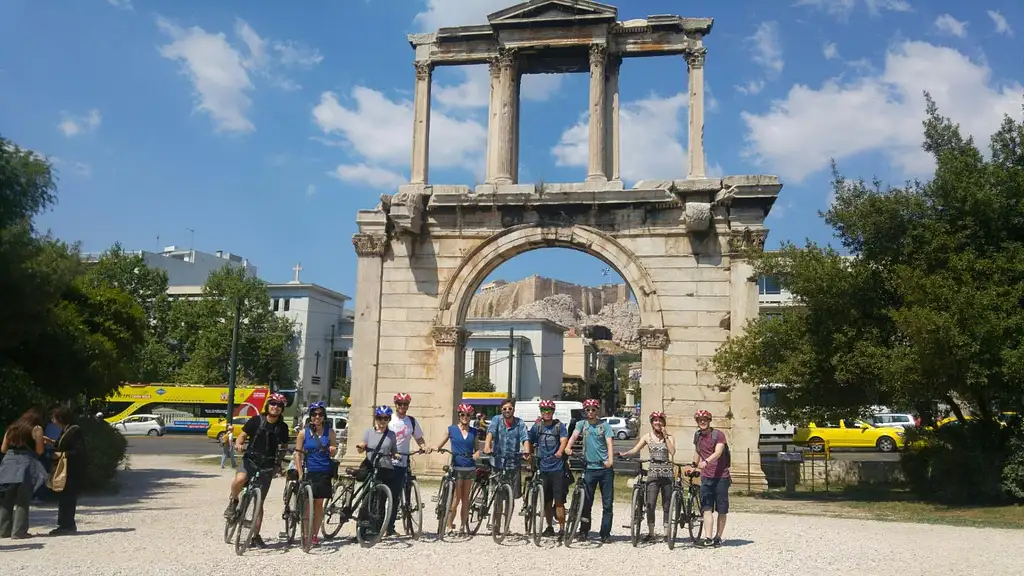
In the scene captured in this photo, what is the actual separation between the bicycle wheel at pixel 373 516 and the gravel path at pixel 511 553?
17cm

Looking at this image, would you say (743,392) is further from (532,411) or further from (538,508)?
(532,411)

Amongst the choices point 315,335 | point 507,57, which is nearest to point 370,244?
point 507,57

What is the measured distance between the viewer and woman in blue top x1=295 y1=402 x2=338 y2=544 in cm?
952

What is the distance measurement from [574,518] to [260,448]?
372cm

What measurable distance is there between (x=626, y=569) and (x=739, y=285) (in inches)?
428

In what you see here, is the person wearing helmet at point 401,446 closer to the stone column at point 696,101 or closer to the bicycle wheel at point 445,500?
the bicycle wheel at point 445,500

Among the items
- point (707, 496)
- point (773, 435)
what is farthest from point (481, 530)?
point (773, 435)

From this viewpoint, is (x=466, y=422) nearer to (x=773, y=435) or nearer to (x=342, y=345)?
(x=773, y=435)

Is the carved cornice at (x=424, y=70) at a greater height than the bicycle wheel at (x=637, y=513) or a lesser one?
greater

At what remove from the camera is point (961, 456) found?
598 inches

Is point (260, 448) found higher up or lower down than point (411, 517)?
higher up

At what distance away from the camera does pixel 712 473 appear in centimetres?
1009

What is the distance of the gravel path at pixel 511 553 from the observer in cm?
846

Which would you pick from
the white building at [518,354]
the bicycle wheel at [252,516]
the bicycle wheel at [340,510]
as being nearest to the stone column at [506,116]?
the bicycle wheel at [340,510]
